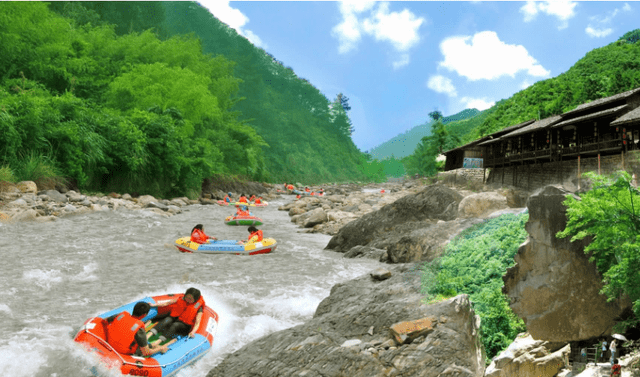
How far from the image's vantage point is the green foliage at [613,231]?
4938 mm

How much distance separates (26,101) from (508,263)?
2018 cm

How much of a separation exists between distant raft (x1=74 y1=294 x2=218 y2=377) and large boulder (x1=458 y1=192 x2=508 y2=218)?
27.2 ft

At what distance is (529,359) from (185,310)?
5.23m

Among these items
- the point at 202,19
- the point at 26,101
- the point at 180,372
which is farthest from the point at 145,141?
the point at 202,19

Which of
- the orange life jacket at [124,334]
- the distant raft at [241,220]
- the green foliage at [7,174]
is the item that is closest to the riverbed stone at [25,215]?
the green foliage at [7,174]

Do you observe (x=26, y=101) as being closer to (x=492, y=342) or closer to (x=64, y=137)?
(x=64, y=137)

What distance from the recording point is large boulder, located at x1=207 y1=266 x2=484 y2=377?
168 inches

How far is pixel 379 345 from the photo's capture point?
4.60m

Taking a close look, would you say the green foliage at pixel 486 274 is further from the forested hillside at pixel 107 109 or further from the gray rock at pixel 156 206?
the forested hillside at pixel 107 109

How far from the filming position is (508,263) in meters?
5.93

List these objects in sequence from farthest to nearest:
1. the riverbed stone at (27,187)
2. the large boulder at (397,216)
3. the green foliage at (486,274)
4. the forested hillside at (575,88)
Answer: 1. the forested hillside at (575,88)
2. the riverbed stone at (27,187)
3. the large boulder at (397,216)
4. the green foliage at (486,274)

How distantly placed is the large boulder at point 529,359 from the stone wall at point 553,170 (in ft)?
40.7

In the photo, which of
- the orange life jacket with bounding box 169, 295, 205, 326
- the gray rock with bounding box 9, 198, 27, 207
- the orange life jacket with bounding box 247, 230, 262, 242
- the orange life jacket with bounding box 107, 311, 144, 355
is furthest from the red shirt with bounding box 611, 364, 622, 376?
the gray rock with bounding box 9, 198, 27, 207

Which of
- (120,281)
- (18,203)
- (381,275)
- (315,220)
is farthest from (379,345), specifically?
(18,203)
